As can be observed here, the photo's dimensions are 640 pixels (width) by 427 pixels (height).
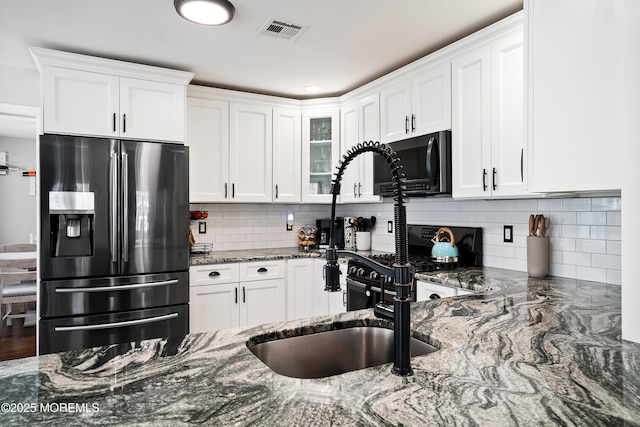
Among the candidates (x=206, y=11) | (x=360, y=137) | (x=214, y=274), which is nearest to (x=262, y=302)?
(x=214, y=274)

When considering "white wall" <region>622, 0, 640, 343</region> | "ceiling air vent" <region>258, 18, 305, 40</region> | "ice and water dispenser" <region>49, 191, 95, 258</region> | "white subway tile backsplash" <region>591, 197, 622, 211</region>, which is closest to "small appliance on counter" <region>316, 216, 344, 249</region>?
"ceiling air vent" <region>258, 18, 305, 40</region>

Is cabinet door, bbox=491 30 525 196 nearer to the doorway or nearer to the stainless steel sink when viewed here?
the stainless steel sink

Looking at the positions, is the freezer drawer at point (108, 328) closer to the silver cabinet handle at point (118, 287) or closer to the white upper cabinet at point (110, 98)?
the silver cabinet handle at point (118, 287)

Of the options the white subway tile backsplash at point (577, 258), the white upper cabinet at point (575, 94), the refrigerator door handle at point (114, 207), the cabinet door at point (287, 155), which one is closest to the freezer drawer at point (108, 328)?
the refrigerator door handle at point (114, 207)

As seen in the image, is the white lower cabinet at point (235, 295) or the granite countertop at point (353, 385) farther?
the white lower cabinet at point (235, 295)

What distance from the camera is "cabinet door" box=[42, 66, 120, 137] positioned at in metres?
2.65

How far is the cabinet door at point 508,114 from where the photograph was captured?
2176mm

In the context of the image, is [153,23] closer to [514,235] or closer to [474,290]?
[474,290]

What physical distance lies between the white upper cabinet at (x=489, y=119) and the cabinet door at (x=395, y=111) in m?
0.43

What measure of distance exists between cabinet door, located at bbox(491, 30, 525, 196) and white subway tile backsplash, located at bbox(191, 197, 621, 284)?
361mm

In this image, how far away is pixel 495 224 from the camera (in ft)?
8.91

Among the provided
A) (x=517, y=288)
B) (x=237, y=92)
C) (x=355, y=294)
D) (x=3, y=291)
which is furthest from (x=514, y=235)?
(x=3, y=291)

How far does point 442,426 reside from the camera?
2.20 feet

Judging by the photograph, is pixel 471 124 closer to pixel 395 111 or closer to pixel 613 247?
pixel 395 111
